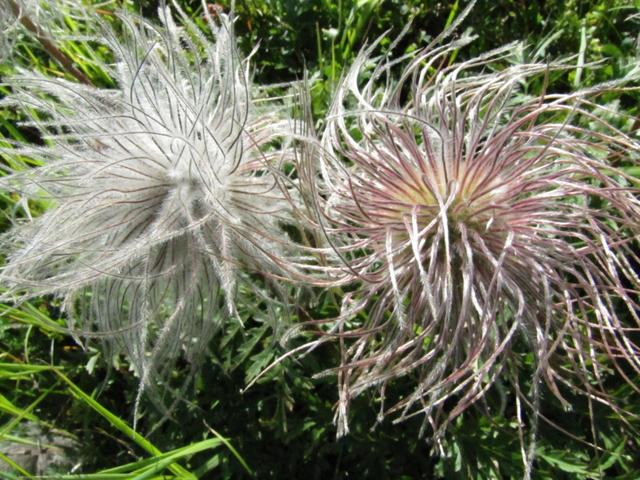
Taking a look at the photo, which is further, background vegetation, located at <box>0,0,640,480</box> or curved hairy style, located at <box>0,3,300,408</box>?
background vegetation, located at <box>0,0,640,480</box>

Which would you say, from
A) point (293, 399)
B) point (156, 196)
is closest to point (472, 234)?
point (156, 196)

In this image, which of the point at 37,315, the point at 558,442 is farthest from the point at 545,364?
the point at 37,315

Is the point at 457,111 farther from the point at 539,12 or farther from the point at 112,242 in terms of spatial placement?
the point at 539,12

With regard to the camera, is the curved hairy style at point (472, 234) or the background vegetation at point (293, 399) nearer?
the curved hairy style at point (472, 234)

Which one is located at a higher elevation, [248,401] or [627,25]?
[627,25]
